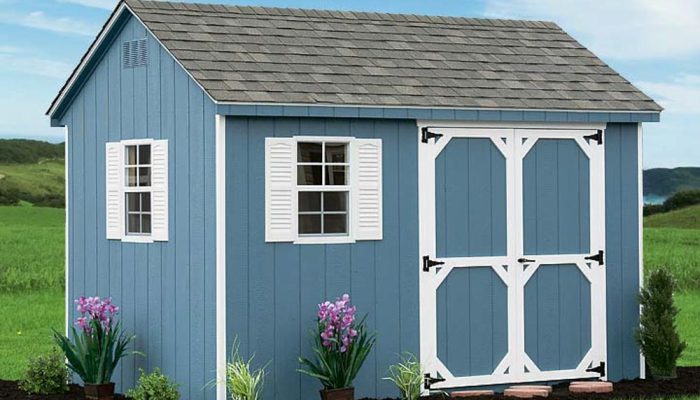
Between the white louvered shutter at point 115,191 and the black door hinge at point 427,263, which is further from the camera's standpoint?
the white louvered shutter at point 115,191

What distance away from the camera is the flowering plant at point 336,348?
37.6ft

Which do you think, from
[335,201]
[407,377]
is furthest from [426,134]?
[407,377]

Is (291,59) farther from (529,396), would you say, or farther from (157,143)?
(529,396)

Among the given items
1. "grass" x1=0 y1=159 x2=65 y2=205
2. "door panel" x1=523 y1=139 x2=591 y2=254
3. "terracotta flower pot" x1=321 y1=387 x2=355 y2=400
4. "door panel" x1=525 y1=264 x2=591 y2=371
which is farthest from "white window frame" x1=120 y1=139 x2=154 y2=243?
"grass" x1=0 y1=159 x2=65 y2=205

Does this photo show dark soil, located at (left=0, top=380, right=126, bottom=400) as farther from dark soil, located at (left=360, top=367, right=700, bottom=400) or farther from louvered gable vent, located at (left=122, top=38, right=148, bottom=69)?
dark soil, located at (left=360, top=367, right=700, bottom=400)

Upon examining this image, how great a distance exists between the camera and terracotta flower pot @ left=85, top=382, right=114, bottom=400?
12.4 meters

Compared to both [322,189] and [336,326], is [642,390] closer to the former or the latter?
[336,326]

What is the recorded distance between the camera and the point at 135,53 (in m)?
13.0

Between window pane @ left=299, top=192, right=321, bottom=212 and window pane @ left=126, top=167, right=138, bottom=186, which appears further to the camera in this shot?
window pane @ left=126, top=167, right=138, bottom=186

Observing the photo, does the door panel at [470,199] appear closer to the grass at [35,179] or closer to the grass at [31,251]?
the grass at [31,251]

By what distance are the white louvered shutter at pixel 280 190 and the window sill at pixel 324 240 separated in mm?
102

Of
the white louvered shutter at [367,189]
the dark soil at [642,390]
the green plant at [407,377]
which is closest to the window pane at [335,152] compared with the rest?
the white louvered shutter at [367,189]

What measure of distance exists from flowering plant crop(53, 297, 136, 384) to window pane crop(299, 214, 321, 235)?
6.64ft

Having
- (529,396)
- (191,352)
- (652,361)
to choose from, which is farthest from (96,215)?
(652,361)
